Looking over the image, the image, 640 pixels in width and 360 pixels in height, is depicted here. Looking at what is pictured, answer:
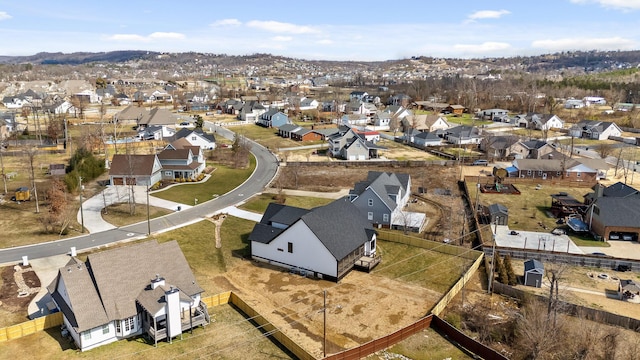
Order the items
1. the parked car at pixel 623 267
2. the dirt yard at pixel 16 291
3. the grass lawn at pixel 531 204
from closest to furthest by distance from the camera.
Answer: the dirt yard at pixel 16 291, the parked car at pixel 623 267, the grass lawn at pixel 531 204

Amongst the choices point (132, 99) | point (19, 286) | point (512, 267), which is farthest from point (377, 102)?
point (19, 286)

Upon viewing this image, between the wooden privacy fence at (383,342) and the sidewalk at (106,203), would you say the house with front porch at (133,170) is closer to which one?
the sidewalk at (106,203)

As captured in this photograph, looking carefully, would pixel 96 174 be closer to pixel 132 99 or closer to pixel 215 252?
pixel 215 252

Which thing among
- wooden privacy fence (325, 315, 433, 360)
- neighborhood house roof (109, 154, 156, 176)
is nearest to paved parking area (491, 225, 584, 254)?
wooden privacy fence (325, 315, 433, 360)

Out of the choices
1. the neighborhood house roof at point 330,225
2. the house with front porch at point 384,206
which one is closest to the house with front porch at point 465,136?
the house with front porch at point 384,206

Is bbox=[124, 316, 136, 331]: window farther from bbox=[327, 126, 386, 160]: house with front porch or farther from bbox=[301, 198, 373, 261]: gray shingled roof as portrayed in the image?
bbox=[327, 126, 386, 160]: house with front porch

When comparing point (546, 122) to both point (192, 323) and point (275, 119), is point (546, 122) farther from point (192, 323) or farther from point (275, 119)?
point (192, 323)
